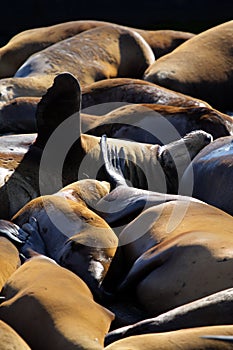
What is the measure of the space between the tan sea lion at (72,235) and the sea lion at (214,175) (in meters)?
0.75

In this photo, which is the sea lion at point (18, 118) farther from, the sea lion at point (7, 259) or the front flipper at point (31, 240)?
the sea lion at point (7, 259)

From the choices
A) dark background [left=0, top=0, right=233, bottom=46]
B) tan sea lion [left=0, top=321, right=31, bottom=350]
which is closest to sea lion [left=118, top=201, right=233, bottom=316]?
tan sea lion [left=0, top=321, right=31, bottom=350]

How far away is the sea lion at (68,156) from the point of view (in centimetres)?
625

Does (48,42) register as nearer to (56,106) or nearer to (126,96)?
(126,96)

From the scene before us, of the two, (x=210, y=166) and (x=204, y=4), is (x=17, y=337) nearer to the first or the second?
(x=210, y=166)

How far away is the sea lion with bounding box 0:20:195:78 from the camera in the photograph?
33.5 ft

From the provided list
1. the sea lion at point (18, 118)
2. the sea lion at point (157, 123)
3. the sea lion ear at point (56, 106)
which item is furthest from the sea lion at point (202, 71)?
the sea lion ear at point (56, 106)

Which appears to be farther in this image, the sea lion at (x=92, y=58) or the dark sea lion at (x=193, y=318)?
the sea lion at (x=92, y=58)

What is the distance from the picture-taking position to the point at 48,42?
405 inches

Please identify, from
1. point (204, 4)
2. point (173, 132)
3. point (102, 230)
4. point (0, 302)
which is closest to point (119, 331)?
point (0, 302)

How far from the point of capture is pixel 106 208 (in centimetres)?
563

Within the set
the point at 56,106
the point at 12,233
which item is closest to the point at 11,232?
the point at 12,233

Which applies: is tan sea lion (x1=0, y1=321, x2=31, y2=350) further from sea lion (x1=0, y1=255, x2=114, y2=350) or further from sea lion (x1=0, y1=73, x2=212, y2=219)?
sea lion (x1=0, y1=73, x2=212, y2=219)

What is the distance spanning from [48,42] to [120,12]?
598cm
